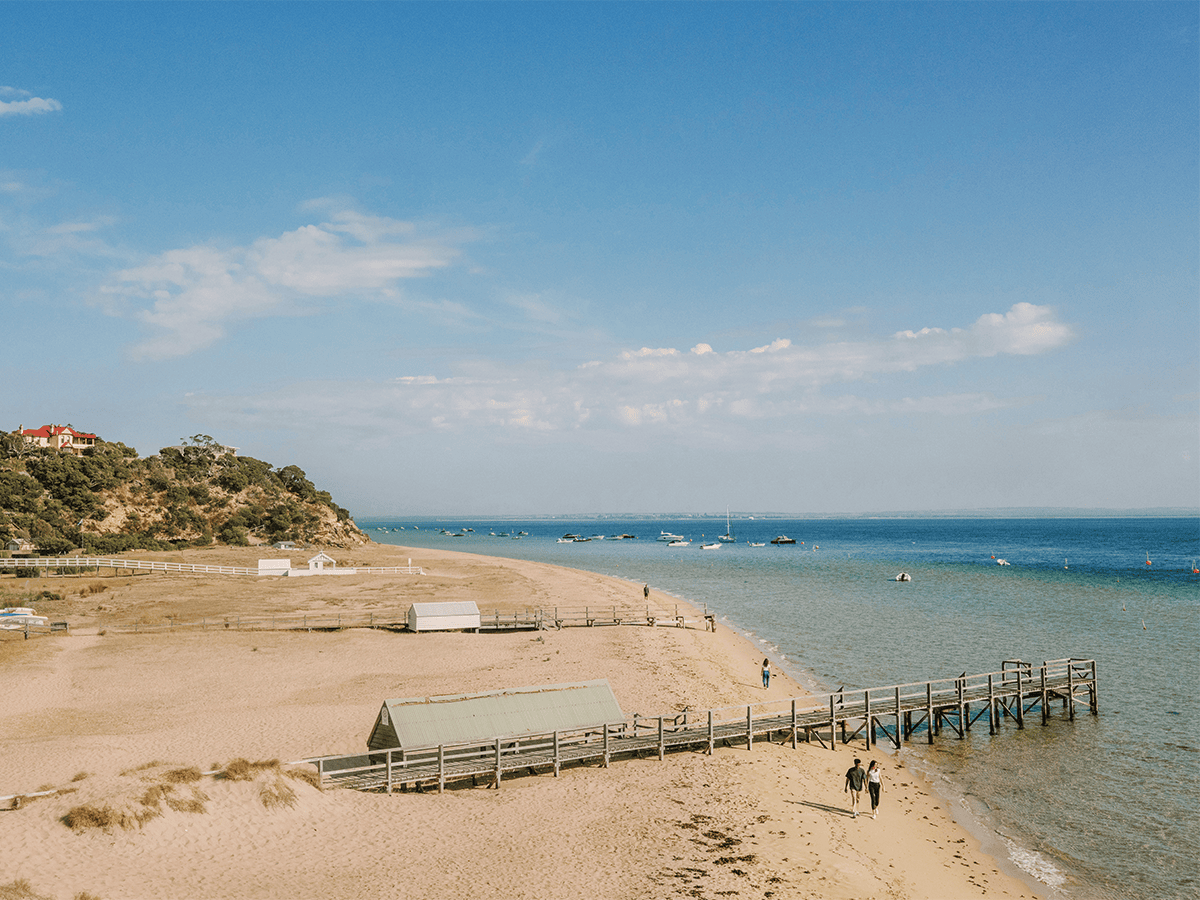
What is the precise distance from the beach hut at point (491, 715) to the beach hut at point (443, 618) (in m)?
23.2

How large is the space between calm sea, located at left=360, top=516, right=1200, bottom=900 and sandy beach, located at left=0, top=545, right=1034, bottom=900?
2.72 m

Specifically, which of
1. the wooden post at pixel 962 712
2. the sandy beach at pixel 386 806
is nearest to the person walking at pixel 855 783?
the sandy beach at pixel 386 806

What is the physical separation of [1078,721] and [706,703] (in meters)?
16.4

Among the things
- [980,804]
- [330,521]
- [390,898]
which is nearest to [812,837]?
[980,804]

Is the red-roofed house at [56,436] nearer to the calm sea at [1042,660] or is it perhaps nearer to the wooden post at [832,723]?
the calm sea at [1042,660]

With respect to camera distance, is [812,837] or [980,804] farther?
[980,804]

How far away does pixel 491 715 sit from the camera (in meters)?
22.6

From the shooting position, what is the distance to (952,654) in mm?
42875

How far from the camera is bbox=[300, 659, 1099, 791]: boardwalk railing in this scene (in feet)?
68.7

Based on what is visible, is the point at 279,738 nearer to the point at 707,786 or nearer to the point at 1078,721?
the point at 707,786

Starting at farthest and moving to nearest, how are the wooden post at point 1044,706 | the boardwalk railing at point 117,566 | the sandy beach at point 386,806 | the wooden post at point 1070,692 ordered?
the boardwalk railing at point 117,566, the wooden post at point 1070,692, the wooden post at point 1044,706, the sandy beach at point 386,806

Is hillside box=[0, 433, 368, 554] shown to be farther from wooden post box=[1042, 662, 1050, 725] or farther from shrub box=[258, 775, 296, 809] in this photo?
wooden post box=[1042, 662, 1050, 725]

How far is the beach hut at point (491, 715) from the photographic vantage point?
21.5 meters

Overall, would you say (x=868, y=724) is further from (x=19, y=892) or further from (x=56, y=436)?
(x=56, y=436)
